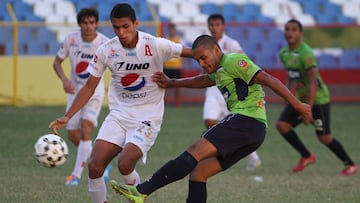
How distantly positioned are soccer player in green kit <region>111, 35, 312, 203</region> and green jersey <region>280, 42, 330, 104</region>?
4.37 metres

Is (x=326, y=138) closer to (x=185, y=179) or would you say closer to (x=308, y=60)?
(x=308, y=60)

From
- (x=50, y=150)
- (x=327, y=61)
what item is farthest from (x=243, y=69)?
(x=327, y=61)

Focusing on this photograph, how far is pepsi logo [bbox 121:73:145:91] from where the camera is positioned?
814 cm

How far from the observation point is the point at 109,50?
8.13 metres

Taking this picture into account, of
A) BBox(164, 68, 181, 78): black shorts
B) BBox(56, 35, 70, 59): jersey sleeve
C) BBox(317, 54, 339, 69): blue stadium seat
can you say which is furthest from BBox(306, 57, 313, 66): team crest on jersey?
BBox(317, 54, 339, 69): blue stadium seat

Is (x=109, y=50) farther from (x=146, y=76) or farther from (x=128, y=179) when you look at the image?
(x=128, y=179)

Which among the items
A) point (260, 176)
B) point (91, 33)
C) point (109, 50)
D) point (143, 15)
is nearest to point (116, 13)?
point (109, 50)

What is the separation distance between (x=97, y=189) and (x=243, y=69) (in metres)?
1.81

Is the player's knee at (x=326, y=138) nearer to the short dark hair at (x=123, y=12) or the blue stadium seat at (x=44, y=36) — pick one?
the short dark hair at (x=123, y=12)

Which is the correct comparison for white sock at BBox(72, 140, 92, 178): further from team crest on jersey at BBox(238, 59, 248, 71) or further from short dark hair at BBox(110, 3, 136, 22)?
team crest on jersey at BBox(238, 59, 248, 71)

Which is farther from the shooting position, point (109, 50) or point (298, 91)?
point (298, 91)

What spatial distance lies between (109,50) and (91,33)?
9.62 ft

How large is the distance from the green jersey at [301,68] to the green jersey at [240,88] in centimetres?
437

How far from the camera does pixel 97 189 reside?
26.2 feet
